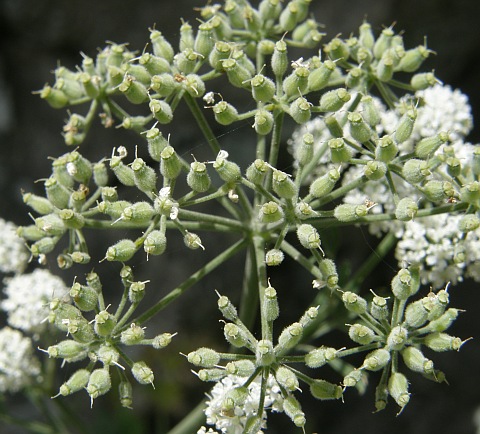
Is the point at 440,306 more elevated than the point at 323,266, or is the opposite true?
the point at 323,266

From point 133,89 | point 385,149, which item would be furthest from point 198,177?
point 385,149

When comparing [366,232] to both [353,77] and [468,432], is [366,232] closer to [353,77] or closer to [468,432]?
[468,432]

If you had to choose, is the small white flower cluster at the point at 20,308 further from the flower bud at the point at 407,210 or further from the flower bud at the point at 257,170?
the flower bud at the point at 407,210

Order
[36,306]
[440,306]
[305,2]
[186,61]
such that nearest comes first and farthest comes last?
[440,306] < [186,61] < [305,2] < [36,306]

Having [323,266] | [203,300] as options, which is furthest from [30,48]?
[323,266]

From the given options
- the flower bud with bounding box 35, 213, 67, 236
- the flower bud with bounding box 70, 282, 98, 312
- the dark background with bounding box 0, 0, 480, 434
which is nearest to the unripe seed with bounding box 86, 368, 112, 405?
the flower bud with bounding box 70, 282, 98, 312

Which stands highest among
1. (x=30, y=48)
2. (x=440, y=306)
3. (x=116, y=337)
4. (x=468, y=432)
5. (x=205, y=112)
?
(x=30, y=48)

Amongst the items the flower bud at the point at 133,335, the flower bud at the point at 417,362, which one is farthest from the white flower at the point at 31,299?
the flower bud at the point at 417,362

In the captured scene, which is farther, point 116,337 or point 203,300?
point 203,300
